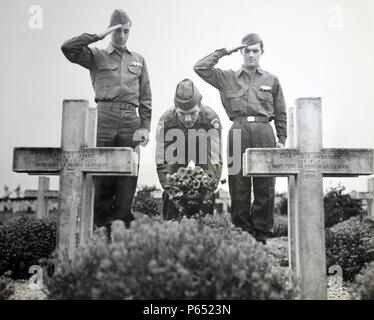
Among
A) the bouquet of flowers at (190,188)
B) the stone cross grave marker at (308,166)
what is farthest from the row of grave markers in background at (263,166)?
the bouquet of flowers at (190,188)

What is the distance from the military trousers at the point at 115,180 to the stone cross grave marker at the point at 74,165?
47cm

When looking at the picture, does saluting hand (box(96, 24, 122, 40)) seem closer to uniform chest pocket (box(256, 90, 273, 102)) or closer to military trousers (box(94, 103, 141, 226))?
military trousers (box(94, 103, 141, 226))

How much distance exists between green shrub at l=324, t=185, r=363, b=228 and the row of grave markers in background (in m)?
2.65

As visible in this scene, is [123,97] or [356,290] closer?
[356,290]

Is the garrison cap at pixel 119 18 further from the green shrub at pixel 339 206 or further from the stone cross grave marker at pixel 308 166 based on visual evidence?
the green shrub at pixel 339 206

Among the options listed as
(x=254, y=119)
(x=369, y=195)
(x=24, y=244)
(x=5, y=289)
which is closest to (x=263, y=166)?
(x=254, y=119)

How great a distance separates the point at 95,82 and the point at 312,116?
2513mm

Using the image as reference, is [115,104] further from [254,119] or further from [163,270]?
[163,270]

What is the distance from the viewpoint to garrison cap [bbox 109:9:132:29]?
17.7 feet

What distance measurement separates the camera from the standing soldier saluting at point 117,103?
18.0 ft

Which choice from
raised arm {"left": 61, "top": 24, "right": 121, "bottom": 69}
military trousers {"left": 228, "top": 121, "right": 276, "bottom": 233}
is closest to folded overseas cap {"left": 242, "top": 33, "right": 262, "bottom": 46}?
military trousers {"left": 228, "top": 121, "right": 276, "bottom": 233}

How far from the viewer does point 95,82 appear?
5.62m
